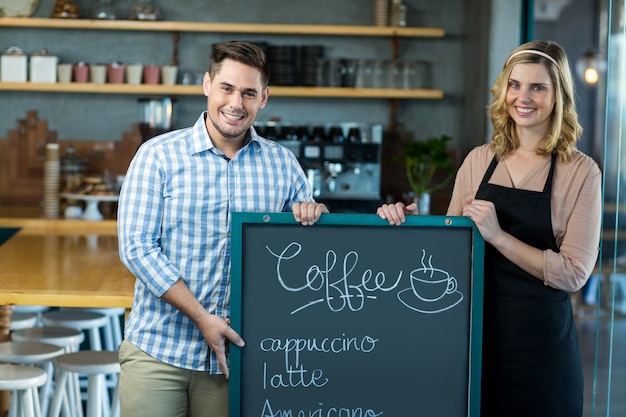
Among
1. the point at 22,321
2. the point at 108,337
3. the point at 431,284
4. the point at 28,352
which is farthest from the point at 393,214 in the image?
the point at 108,337

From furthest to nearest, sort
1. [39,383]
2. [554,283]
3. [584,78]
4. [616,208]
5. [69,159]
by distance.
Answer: [584,78]
[69,159]
[39,383]
[616,208]
[554,283]

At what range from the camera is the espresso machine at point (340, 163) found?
5855 mm

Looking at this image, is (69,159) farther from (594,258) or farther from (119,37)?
(594,258)

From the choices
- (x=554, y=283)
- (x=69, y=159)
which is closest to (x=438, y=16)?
(x=69, y=159)

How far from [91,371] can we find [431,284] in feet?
5.64

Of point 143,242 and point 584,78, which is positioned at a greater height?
point 584,78

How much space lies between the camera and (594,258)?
2.20 m

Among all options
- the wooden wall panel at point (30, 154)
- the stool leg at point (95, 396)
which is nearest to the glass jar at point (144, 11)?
the wooden wall panel at point (30, 154)

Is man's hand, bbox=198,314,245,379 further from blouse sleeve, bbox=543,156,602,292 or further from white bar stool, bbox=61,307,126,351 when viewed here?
white bar stool, bbox=61,307,126,351

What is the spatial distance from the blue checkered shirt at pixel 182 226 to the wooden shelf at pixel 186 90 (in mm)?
3628

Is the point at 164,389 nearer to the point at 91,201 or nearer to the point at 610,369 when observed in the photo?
the point at 610,369

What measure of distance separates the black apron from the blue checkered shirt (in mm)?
620

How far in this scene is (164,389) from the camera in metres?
2.24

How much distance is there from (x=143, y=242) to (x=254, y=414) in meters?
0.48
